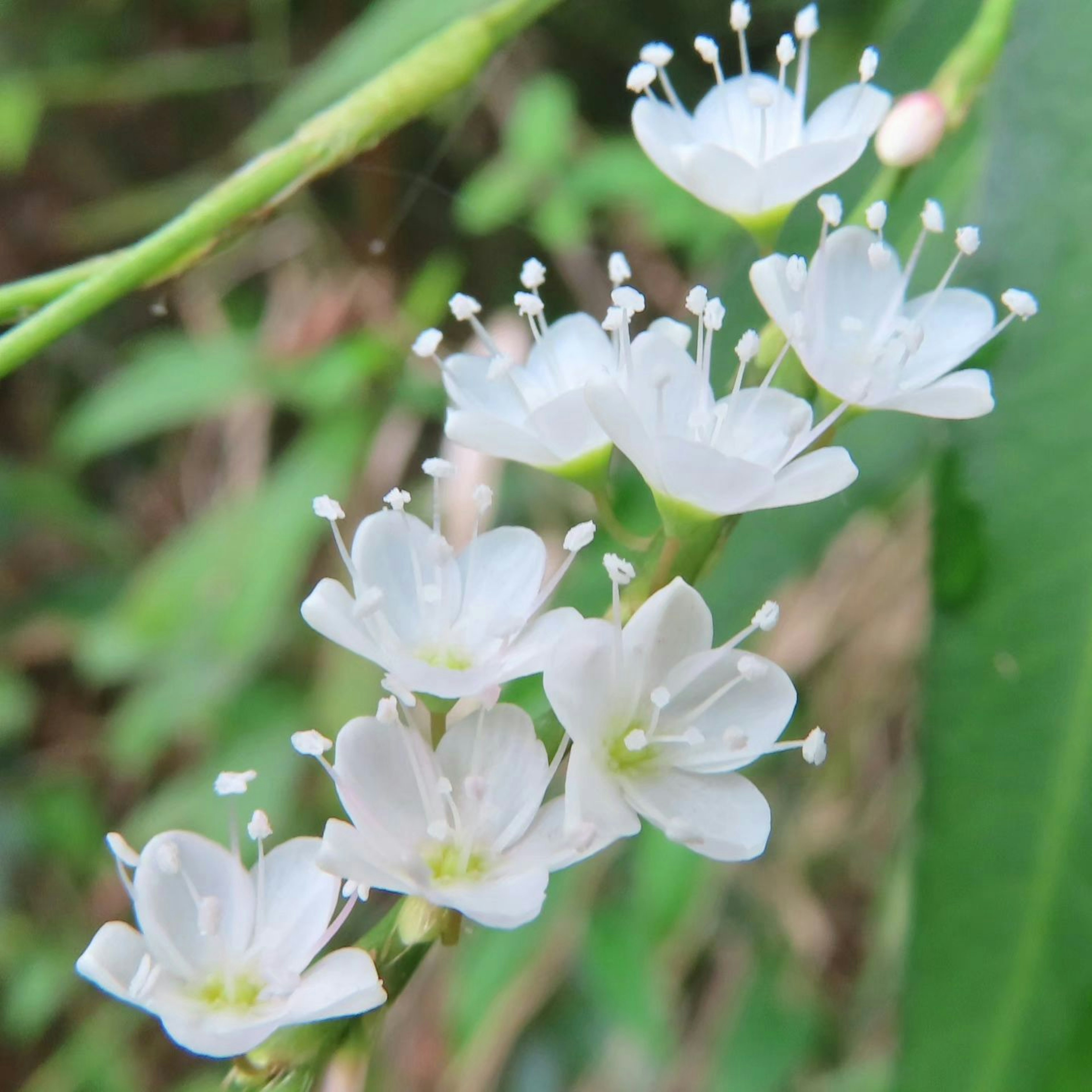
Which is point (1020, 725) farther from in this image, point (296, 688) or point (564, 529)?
point (296, 688)

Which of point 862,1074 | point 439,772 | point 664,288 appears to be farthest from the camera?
point 664,288

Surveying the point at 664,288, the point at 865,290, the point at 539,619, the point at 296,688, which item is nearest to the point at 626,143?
the point at 664,288

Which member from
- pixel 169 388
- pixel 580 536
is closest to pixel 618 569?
pixel 580 536

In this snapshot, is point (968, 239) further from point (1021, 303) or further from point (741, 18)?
point (741, 18)

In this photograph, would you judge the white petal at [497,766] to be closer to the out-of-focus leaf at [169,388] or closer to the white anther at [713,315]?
the white anther at [713,315]

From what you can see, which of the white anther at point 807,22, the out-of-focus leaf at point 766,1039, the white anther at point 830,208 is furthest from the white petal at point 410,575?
the out-of-focus leaf at point 766,1039

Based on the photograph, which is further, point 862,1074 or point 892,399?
point 862,1074

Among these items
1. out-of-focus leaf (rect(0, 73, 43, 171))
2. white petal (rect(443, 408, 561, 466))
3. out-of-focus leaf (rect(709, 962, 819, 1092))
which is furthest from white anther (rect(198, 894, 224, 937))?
out-of-focus leaf (rect(0, 73, 43, 171))
